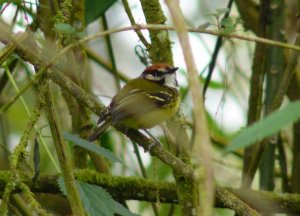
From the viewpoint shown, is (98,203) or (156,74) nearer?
(98,203)

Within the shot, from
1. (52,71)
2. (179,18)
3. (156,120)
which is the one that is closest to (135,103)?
(156,120)

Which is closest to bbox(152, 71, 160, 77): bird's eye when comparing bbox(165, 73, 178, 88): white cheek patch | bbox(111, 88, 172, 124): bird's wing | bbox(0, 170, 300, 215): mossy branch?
bbox(111, 88, 172, 124): bird's wing

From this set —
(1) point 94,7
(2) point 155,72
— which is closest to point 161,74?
(2) point 155,72

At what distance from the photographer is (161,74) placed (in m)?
3.21

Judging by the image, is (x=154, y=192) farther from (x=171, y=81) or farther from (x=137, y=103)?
(x=171, y=81)

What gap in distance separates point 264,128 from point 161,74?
2.11m

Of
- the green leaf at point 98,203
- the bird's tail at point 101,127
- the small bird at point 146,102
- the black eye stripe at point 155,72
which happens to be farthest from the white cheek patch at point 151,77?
the green leaf at point 98,203

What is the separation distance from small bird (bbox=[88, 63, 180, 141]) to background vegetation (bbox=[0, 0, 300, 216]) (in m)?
0.07

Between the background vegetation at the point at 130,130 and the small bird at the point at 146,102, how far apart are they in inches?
2.9

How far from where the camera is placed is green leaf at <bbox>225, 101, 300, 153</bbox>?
1093mm

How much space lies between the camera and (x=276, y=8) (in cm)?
354

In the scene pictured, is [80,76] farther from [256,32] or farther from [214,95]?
[214,95]

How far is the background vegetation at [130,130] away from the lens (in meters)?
1.90

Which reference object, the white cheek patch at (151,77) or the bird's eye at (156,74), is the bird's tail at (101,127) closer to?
the bird's eye at (156,74)
